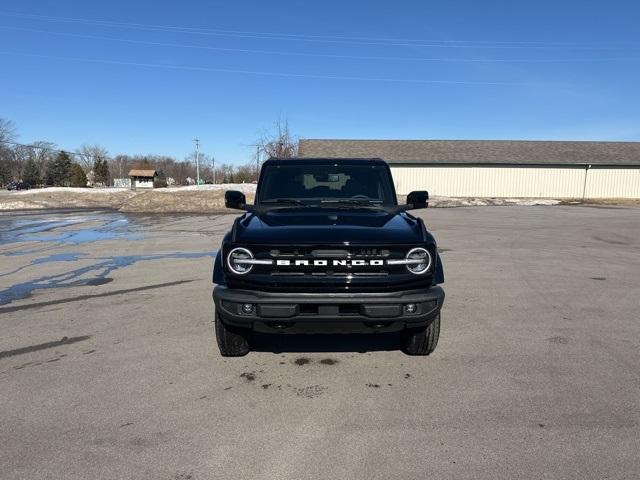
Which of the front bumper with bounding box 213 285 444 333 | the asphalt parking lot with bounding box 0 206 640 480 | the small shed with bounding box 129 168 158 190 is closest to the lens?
the asphalt parking lot with bounding box 0 206 640 480

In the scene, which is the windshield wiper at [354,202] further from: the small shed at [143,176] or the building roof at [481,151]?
the small shed at [143,176]

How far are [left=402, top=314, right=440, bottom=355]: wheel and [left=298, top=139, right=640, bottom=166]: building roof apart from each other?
35.9 m

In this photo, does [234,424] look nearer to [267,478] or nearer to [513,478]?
[267,478]

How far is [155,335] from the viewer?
5297 mm

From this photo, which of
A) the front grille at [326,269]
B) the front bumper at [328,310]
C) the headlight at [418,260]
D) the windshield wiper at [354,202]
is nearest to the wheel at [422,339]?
the front bumper at [328,310]

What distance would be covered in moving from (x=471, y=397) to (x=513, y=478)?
3.37 ft

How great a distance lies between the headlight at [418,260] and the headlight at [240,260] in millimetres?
1316

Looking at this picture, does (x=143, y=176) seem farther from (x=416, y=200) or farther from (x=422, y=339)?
(x=422, y=339)

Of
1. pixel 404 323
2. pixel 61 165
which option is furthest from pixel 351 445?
pixel 61 165

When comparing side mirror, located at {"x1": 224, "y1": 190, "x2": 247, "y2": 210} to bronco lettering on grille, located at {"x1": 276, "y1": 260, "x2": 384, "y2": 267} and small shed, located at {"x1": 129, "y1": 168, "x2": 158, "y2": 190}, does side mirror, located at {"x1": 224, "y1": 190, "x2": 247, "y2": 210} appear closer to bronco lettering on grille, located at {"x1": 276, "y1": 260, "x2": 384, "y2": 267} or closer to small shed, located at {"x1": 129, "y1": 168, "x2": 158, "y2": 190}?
bronco lettering on grille, located at {"x1": 276, "y1": 260, "x2": 384, "y2": 267}

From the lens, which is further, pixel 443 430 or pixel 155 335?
pixel 155 335

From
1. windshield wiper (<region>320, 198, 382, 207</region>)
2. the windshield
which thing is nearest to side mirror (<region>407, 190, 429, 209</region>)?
the windshield

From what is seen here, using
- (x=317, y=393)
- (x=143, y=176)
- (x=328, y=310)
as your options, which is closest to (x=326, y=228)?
(x=328, y=310)

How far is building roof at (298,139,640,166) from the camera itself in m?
40.5
